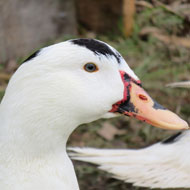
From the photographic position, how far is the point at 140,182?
2189 millimetres

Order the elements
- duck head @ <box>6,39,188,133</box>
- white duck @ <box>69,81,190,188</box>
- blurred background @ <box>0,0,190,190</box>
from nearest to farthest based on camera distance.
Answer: duck head @ <box>6,39,188,133</box>, white duck @ <box>69,81,190,188</box>, blurred background @ <box>0,0,190,190</box>

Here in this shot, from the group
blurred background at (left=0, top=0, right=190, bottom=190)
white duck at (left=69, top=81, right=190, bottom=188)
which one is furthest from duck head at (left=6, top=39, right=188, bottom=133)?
blurred background at (left=0, top=0, right=190, bottom=190)

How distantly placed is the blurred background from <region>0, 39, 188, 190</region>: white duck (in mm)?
1121

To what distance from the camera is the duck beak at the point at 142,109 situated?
134 cm

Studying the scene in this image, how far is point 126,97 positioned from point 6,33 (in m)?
2.01

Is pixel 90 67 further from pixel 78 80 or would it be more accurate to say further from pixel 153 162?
pixel 153 162

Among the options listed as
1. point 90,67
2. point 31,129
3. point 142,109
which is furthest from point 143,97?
point 31,129

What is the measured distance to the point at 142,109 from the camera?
1357 millimetres

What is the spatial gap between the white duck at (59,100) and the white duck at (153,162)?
774mm

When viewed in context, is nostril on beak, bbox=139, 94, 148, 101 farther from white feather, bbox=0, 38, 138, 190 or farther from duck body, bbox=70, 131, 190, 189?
duck body, bbox=70, 131, 190, 189

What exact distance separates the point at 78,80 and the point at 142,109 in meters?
0.22

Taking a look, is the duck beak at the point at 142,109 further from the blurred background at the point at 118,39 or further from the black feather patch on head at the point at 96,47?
Result: the blurred background at the point at 118,39

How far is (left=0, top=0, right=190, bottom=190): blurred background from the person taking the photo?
2.69 meters

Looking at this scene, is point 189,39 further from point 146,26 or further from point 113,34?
point 113,34
